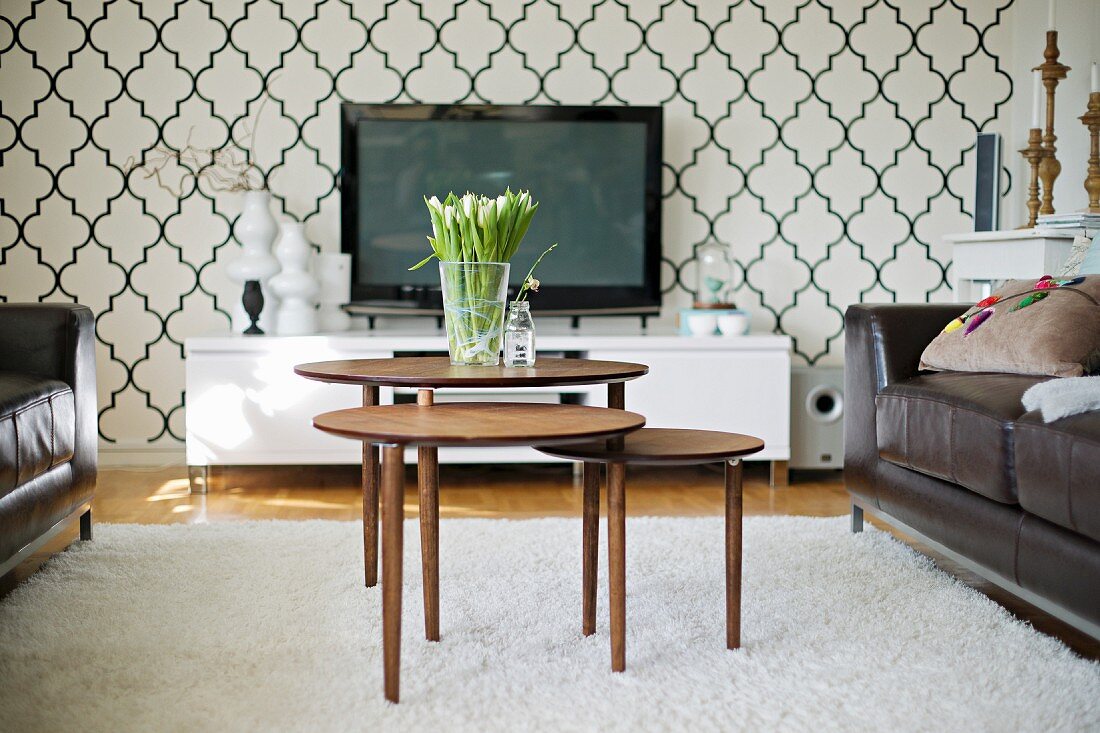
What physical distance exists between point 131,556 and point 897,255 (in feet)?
10.2

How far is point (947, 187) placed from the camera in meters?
4.20

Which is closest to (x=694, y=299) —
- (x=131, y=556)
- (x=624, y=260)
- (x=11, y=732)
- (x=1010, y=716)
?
(x=624, y=260)

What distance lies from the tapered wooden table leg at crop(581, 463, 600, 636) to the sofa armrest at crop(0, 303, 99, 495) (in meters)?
1.34

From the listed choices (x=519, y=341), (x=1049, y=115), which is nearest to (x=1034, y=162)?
(x=1049, y=115)

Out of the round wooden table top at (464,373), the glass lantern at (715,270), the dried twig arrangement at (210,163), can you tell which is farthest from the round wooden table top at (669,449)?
the dried twig arrangement at (210,163)

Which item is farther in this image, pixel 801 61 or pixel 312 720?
pixel 801 61

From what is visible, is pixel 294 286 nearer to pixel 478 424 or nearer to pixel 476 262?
pixel 476 262

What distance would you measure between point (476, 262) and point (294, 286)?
1.86 meters

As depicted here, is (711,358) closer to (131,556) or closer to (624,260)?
(624,260)

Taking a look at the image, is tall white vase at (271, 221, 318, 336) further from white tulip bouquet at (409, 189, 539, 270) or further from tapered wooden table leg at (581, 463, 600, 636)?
Answer: tapered wooden table leg at (581, 463, 600, 636)

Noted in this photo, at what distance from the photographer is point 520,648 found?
1.87m

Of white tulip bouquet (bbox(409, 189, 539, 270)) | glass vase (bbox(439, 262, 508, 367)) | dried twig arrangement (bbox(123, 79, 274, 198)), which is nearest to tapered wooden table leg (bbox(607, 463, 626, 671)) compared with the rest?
glass vase (bbox(439, 262, 508, 367))

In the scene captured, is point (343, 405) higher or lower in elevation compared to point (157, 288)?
lower

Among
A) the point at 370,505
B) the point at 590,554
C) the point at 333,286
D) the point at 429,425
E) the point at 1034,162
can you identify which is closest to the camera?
the point at 429,425
